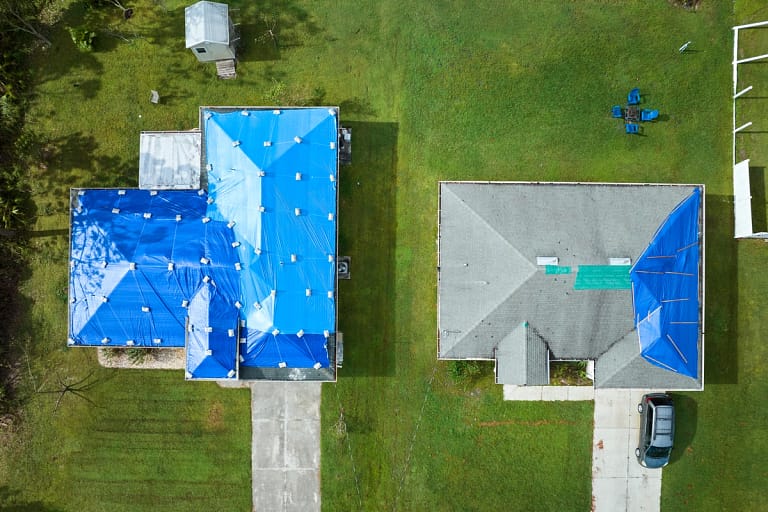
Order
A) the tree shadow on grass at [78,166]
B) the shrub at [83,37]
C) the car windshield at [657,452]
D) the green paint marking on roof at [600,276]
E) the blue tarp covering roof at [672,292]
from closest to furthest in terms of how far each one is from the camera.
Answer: the green paint marking on roof at [600,276] < the blue tarp covering roof at [672,292] < the car windshield at [657,452] < the shrub at [83,37] < the tree shadow on grass at [78,166]

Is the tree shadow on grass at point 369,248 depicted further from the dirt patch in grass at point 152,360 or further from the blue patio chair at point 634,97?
the blue patio chair at point 634,97

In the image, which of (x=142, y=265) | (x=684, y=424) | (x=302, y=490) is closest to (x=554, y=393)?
(x=684, y=424)

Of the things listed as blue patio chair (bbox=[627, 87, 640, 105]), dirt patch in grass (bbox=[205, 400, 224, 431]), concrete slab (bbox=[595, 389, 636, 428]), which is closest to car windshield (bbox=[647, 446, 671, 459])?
concrete slab (bbox=[595, 389, 636, 428])

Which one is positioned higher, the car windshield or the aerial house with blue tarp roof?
the aerial house with blue tarp roof

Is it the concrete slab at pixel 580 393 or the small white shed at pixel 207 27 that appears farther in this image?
the concrete slab at pixel 580 393

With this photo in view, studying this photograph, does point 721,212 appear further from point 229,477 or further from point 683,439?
point 229,477

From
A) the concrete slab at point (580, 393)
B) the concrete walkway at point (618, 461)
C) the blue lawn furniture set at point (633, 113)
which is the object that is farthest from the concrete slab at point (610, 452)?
the blue lawn furniture set at point (633, 113)

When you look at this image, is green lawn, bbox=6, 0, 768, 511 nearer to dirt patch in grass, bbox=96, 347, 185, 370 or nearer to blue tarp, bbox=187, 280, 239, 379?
dirt patch in grass, bbox=96, 347, 185, 370

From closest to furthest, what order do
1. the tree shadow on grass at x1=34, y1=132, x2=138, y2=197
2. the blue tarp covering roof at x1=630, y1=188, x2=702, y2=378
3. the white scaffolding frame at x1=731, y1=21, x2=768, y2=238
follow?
the blue tarp covering roof at x1=630, y1=188, x2=702, y2=378 → the white scaffolding frame at x1=731, y1=21, x2=768, y2=238 → the tree shadow on grass at x1=34, y1=132, x2=138, y2=197
